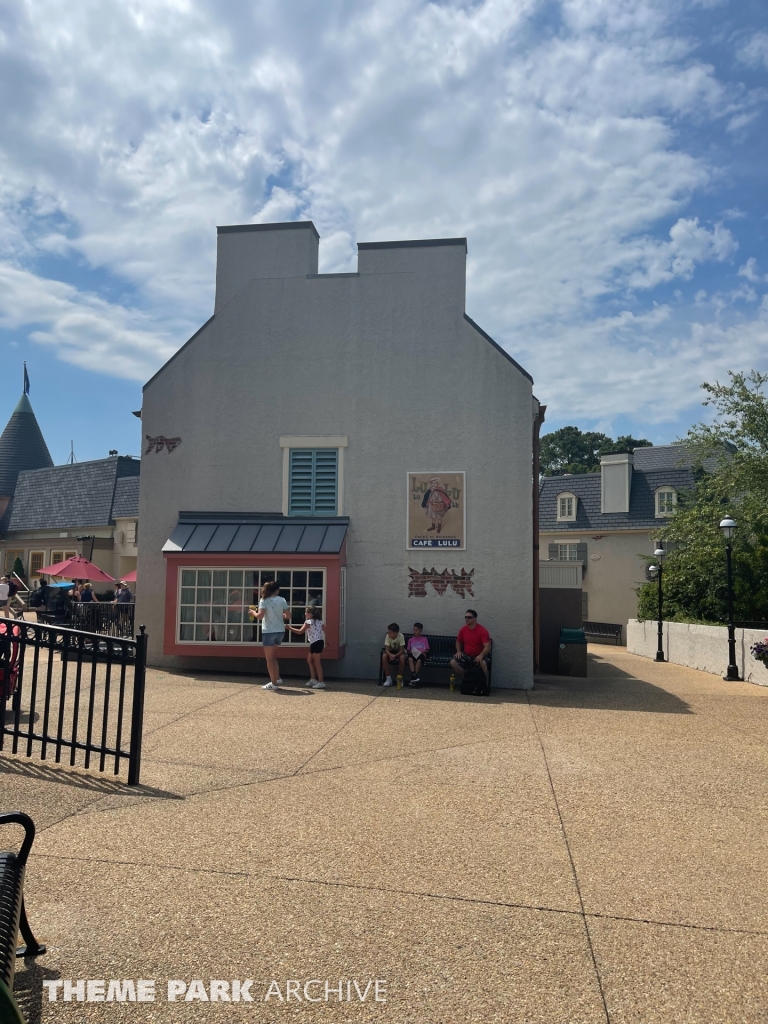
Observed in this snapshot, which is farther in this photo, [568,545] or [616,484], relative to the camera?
[568,545]

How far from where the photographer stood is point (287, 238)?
50.2 feet

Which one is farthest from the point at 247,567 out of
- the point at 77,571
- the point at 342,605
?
the point at 77,571

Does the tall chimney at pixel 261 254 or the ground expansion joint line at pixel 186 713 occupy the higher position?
the tall chimney at pixel 261 254

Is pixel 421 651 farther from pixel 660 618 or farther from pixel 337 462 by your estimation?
pixel 660 618

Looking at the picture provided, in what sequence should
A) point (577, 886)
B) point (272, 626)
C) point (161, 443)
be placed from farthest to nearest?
point (161, 443) → point (272, 626) → point (577, 886)

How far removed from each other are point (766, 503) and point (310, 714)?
1582cm

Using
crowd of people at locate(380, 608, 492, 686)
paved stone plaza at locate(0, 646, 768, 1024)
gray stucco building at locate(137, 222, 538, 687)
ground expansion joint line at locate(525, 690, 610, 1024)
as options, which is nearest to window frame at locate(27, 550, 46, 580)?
gray stucco building at locate(137, 222, 538, 687)

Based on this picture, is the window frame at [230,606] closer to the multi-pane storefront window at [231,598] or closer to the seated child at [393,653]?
the multi-pane storefront window at [231,598]

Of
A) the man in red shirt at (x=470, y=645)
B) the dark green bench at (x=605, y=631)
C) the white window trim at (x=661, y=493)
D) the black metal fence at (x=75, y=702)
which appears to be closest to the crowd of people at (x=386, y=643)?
the man in red shirt at (x=470, y=645)

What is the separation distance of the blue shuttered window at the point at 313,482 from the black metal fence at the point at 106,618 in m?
→ 4.55

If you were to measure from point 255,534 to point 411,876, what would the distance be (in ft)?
33.0

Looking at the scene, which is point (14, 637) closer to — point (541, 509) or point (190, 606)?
point (190, 606)

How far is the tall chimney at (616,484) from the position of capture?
3669 cm

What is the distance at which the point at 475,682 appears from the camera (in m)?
12.6
